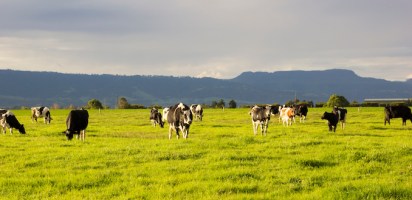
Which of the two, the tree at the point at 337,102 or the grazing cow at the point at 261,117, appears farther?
the tree at the point at 337,102

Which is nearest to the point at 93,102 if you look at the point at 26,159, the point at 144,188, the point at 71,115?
the point at 71,115

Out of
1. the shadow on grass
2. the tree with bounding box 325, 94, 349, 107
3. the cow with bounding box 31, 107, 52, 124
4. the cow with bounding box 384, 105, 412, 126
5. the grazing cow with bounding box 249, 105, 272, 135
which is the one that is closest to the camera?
the shadow on grass

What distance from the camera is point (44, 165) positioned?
58.0ft

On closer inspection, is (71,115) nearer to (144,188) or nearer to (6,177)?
(6,177)

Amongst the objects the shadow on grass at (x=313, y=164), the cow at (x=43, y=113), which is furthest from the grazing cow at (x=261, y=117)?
the cow at (x=43, y=113)

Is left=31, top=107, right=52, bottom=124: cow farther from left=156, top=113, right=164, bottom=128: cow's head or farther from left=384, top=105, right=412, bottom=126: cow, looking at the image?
left=384, top=105, right=412, bottom=126: cow

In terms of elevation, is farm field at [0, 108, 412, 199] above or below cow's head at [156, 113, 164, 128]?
below

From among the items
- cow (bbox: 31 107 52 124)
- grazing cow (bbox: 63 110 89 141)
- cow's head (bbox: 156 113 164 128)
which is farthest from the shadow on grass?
cow (bbox: 31 107 52 124)

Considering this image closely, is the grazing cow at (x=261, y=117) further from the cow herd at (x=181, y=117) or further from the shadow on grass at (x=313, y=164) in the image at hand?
the shadow on grass at (x=313, y=164)

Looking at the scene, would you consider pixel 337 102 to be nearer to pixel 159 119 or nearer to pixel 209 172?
pixel 159 119

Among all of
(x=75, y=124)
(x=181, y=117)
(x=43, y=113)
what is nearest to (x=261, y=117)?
(x=181, y=117)

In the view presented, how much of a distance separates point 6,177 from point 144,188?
5.47 m

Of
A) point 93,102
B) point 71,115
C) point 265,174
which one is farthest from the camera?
point 93,102

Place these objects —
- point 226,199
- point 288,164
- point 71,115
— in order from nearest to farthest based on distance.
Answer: point 226,199 < point 288,164 < point 71,115
